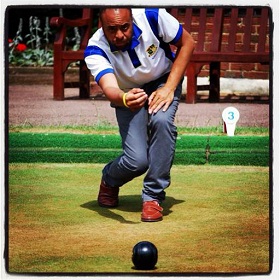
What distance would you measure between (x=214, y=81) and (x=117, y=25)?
194 inches

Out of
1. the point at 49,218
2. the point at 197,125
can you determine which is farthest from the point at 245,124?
the point at 49,218

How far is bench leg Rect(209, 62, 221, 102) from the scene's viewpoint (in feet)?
31.6

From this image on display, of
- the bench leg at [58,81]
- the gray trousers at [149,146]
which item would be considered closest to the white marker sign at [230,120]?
the gray trousers at [149,146]

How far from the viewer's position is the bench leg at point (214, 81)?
31.6ft

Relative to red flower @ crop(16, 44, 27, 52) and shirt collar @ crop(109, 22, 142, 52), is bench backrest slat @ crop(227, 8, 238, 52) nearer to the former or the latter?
red flower @ crop(16, 44, 27, 52)

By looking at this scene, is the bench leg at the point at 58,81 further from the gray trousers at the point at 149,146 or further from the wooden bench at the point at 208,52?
the gray trousers at the point at 149,146

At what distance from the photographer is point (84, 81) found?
33.2 ft

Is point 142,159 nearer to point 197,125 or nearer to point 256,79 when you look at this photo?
point 197,125

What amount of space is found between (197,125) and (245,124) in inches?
16.5

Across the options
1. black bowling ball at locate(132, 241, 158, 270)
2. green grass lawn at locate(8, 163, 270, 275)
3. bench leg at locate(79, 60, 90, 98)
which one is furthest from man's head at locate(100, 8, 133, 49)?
bench leg at locate(79, 60, 90, 98)

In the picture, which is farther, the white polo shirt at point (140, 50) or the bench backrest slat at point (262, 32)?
the bench backrest slat at point (262, 32)

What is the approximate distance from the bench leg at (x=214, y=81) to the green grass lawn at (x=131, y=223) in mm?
3369

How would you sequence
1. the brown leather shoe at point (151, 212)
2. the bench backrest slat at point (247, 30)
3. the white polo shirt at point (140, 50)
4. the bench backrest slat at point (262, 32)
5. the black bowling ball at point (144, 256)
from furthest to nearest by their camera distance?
the bench backrest slat at point (247, 30) → the bench backrest slat at point (262, 32) → the white polo shirt at point (140, 50) → the brown leather shoe at point (151, 212) → the black bowling ball at point (144, 256)
